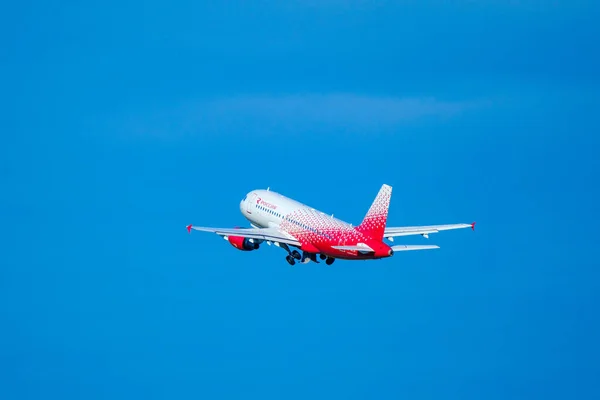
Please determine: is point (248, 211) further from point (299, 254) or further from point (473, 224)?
point (473, 224)

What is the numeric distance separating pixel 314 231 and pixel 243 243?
9306 millimetres

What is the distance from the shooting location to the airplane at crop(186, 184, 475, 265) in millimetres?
159125

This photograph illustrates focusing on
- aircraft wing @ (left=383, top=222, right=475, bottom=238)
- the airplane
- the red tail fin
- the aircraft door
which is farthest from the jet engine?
the red tail fin

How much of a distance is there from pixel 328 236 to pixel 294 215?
786cm

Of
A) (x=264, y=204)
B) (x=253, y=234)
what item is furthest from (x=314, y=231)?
(x=264, y=204)

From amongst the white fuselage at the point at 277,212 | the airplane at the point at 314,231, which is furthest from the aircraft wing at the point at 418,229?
the white fuselage at the point at 277,212

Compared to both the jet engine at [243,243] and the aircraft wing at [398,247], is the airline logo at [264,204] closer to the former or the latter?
the jet engine at [243,243]

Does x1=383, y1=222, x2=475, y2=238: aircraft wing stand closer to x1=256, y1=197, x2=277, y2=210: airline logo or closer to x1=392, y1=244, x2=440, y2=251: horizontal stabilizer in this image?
x1=392, y1=244, x2=440, y2=251: horizontal stabilizer

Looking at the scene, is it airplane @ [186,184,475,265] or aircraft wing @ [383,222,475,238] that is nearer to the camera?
airplane @ [186,184,475,265]

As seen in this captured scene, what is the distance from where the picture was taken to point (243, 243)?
170 metres

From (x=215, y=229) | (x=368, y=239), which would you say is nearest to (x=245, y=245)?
(x=215, y=229)

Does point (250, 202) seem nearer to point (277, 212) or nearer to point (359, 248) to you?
point (277, 212)

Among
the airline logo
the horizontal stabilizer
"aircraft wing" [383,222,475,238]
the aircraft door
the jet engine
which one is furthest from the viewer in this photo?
the aircraft door

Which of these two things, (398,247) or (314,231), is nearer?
(398,247)
